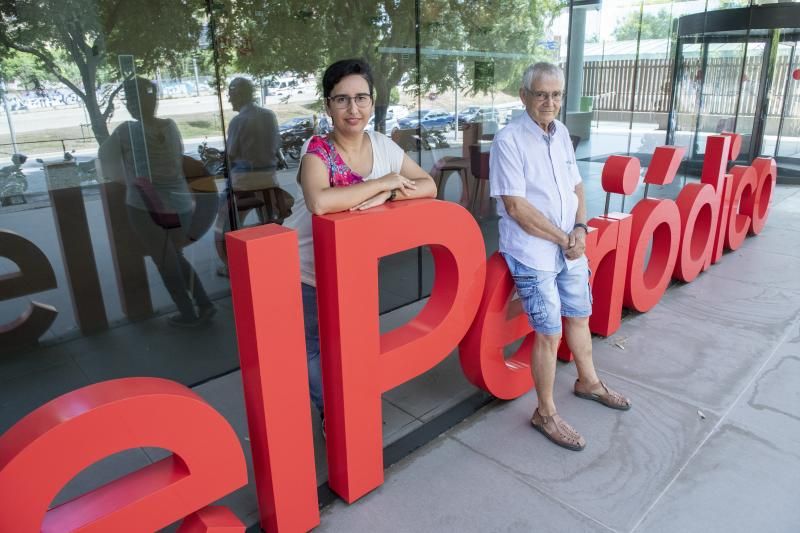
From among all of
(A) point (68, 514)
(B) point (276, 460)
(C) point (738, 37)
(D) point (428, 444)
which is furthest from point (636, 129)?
(A) point (68, 514)

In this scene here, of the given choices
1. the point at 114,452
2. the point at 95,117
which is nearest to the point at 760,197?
the point at 95,117

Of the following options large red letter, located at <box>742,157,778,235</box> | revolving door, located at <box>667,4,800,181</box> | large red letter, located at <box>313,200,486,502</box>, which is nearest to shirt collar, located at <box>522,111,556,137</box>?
large red letter, located at <box>313,200,486,502</box>

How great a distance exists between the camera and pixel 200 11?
366 centimetres

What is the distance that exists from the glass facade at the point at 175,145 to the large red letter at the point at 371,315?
474 mm

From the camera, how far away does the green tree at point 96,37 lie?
3158mm

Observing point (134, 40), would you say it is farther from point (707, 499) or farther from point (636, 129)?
point (636, 129)

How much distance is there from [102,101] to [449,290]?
8.09 ft

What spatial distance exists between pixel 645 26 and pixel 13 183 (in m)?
7.56

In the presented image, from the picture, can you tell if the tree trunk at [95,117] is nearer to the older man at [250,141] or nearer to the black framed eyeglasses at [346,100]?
the older man at [250,141]

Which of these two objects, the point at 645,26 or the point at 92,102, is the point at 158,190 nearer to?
the point at 92,102

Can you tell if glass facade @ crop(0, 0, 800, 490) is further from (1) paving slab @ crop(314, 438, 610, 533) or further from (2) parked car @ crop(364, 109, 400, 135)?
(1) paving slab @ crop(314, 438, 610, 533)

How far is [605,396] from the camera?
3.35 metres

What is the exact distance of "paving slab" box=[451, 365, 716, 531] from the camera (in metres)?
2.62

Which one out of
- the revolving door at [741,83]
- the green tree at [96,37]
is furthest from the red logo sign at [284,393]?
the revolving door at [741,83]
